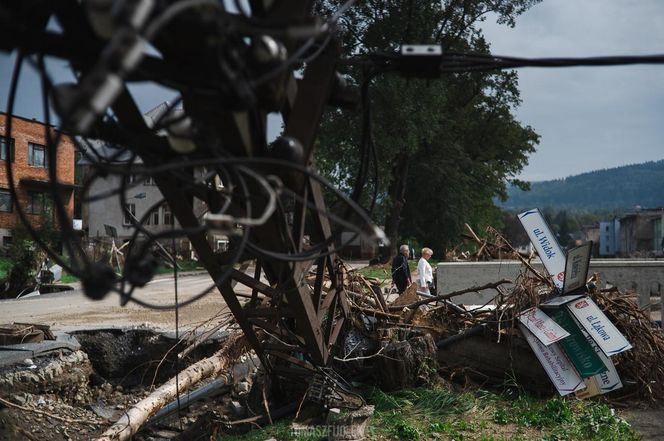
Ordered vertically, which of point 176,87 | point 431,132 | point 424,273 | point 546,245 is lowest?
point 424,273

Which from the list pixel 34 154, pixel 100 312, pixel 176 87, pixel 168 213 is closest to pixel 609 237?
pixel 168 213

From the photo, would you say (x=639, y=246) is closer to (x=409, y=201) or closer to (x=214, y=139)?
(x=409, y=201)

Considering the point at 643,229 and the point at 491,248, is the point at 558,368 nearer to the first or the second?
the point at 491,248

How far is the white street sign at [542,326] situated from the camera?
779 cm

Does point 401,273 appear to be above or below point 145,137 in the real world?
below

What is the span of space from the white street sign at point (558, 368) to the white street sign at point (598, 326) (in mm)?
440

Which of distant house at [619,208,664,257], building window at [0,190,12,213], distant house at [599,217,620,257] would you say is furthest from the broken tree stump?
distant house at [599,217,620,257]

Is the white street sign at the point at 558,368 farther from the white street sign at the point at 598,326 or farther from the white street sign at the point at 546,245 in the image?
the white street sign at the point at 546,245

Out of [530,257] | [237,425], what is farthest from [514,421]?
[530,257]

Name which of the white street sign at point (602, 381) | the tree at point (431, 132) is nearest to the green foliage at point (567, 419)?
the white street sign at point (602, 381)

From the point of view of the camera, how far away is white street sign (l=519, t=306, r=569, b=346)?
7.79 meters

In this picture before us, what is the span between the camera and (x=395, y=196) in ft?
126

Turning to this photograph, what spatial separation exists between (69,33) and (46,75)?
0.22m

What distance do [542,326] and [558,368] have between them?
53cm
